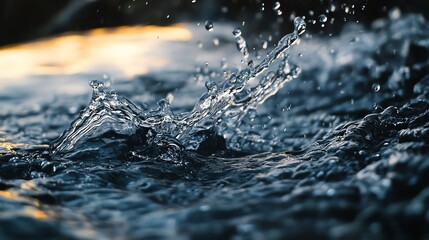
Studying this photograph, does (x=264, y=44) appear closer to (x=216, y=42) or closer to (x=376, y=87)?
(x=216, y=42)

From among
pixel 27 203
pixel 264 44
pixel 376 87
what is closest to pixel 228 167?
pixel 27 203

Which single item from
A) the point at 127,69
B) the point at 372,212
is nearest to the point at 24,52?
the point at 127,69

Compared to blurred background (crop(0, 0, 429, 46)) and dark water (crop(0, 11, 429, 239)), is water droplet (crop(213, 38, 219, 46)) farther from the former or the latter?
dark water (crop(0, 11, 429, 239))

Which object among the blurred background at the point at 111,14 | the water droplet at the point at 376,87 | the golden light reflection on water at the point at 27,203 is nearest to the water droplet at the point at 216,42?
the blurred background at the point at 111,14

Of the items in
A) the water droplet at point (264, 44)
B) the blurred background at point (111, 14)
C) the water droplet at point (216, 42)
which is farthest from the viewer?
the blurred background at point (111, 14)

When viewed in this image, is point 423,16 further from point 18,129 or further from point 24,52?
point 24,52

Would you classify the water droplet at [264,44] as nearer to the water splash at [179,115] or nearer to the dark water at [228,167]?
the dark water at [228,167]

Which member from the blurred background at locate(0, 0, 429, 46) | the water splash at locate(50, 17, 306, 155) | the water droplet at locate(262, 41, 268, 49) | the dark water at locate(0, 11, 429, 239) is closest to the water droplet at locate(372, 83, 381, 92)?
the dark water at locate(0, 11, 429, 239)
